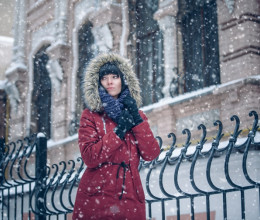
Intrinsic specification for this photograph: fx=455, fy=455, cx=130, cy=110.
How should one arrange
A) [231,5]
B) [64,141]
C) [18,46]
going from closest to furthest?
[231,5]
[64,141]
[18,46]

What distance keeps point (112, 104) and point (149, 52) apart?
712cm

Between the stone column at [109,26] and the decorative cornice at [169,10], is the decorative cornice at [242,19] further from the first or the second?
the stone column at [109,26]

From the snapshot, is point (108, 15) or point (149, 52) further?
point (108, 15)

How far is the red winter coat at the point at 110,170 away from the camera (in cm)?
281

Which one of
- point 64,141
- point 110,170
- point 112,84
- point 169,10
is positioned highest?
point 169,10

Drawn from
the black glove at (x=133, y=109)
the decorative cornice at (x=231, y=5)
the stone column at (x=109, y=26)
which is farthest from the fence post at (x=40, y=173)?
the stone column at (x=109, y=26)

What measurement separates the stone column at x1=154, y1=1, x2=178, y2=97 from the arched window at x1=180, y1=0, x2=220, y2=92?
214mm

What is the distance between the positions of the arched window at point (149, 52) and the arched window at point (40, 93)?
4.22 meters

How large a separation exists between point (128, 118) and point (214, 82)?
17.6ft

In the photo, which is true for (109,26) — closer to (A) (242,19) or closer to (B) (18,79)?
(A) (242,19)

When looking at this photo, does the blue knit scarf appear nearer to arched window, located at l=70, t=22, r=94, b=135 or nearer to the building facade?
the building facade

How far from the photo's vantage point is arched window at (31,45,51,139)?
531 inches

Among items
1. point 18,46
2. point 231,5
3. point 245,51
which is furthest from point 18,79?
point 245,51

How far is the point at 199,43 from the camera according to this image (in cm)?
857
